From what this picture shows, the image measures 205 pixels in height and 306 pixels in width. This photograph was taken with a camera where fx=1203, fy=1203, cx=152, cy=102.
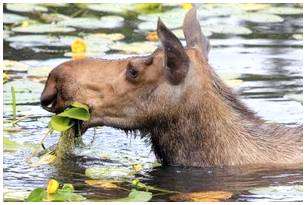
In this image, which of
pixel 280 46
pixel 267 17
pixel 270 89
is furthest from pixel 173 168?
pixel 267 17

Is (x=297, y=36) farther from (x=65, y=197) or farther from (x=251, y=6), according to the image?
(x=65, y=197)

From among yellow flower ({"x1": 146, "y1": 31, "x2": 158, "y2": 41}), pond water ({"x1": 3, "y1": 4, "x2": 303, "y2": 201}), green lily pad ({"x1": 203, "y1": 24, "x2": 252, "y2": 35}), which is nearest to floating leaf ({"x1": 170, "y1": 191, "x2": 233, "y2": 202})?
pond water ({"x1": 3, "y1": 4, "x2": 303, "y2": 201})

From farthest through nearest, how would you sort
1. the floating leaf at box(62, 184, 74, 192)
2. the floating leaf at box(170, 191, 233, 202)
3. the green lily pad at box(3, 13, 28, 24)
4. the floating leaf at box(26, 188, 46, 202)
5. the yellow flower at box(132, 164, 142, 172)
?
the green lily pad at box(3, 13, 28, 24), the yellow flower at box(132, 164, 142, 172), the floating leaf at box(170, 191, 233, 202), the floating leaf at box(62, 184, 74, 192), the floating leaf at box(26, 188, 46, 202)

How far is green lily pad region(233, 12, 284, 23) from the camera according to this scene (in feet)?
73.2

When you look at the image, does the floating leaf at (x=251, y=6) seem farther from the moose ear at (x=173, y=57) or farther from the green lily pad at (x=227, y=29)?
the moose ear at (x=173, y=57)

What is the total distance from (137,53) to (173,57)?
622 cm

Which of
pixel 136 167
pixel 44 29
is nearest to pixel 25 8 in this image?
pixel 44 29

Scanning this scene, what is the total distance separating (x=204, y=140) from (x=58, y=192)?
2497 millimetres

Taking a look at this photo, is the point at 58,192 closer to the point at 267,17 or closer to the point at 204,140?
the point at 204,140

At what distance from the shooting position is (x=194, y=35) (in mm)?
14680

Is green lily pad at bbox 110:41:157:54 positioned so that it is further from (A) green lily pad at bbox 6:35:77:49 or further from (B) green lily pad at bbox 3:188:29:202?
(B) green lily pad at bbox 3:188:29:202

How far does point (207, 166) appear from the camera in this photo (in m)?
14.3

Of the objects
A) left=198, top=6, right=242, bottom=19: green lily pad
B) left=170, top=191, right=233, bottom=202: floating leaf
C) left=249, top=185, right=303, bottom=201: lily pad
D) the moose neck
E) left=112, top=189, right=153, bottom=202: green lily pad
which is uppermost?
left=198, top=6, right=242, bottom=19: green lily pad

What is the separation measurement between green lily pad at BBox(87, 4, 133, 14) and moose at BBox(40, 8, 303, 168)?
9.15 metres
